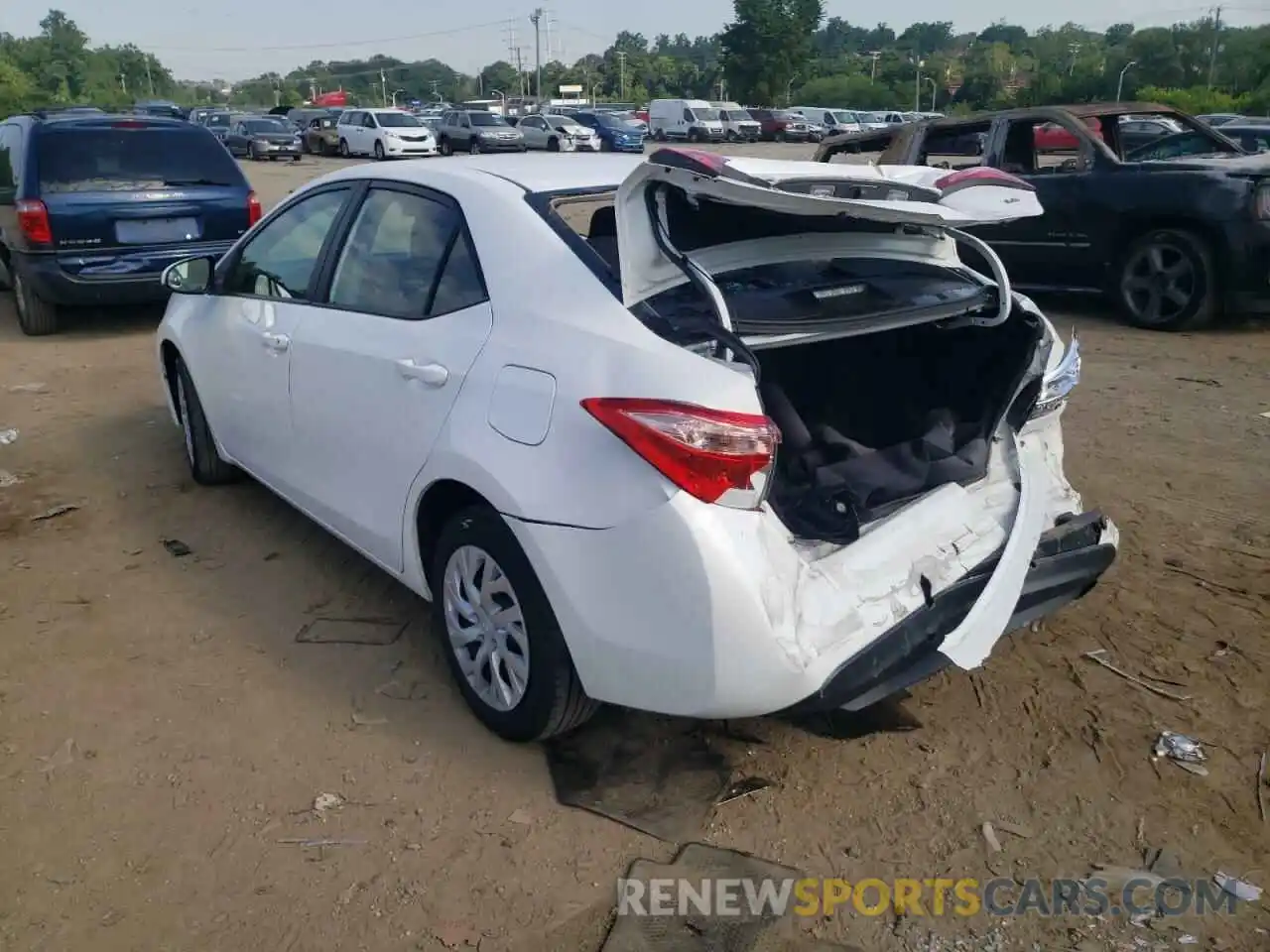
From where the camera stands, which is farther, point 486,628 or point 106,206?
point 106,206

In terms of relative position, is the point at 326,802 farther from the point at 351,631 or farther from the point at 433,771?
the point at 351,631

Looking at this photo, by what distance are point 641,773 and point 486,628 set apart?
62 cm

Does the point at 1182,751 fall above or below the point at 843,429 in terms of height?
below

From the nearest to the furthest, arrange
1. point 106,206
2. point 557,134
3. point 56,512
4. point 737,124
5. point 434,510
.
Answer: point 434,510 → point 56,512 → point 106,206 → point 557,134 → point 737,124

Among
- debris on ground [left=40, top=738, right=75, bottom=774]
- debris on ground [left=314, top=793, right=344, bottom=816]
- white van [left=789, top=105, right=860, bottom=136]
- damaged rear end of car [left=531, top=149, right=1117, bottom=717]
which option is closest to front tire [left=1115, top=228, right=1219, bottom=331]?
damaged rear end of car [left=531, top=149, right=1117, bottom=717]

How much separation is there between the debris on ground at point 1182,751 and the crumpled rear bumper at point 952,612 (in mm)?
492

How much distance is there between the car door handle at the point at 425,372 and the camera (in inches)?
127

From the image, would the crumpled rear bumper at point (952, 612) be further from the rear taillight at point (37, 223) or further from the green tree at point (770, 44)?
the green tree at point (770, 44)

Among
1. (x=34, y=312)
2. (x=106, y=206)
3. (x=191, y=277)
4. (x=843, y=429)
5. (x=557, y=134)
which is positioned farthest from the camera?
(x=557, y=134)

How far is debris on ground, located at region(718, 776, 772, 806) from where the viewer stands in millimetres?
3064

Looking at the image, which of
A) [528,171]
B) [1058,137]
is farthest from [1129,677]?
[1058,137]

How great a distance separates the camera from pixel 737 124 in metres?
47.8

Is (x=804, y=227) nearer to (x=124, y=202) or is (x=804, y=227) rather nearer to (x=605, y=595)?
(x=605, y=595)

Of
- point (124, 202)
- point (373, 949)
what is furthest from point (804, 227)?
point (124, 202)
